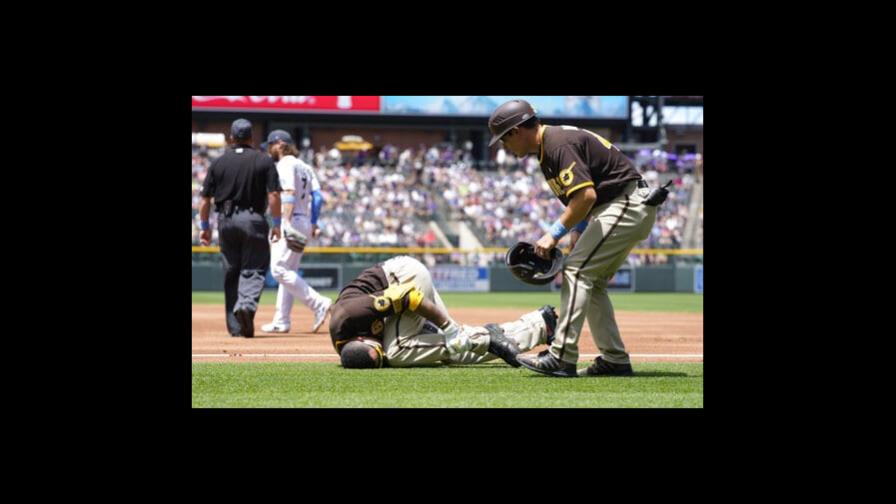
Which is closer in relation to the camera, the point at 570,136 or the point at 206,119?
the point at 570,136

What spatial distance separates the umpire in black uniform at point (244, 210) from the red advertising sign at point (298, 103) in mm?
33099

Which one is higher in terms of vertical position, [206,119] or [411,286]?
[206,119]

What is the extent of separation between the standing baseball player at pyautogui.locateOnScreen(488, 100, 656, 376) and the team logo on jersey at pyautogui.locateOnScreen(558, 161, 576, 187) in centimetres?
1

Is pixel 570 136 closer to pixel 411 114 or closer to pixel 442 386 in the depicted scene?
pixel 442 386

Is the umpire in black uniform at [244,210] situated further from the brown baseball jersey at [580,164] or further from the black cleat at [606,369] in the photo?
the brown baseball jersey at [580,164]

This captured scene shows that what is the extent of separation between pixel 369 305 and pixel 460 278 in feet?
78.6

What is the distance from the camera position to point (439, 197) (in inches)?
1542

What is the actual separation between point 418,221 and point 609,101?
49.3ft

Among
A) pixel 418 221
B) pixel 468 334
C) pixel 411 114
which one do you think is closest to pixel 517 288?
pixel 418 221

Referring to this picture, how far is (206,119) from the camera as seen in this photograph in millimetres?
44000

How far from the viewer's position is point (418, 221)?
1420 inches

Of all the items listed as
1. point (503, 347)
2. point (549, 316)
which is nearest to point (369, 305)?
point (503, 347)
